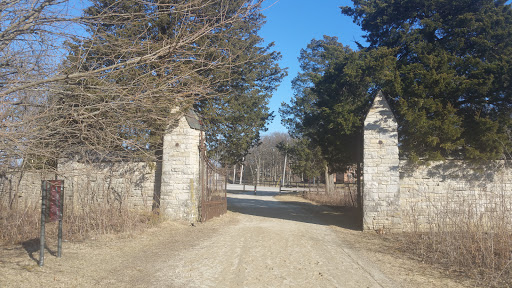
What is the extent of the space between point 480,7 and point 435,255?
897 centimetres

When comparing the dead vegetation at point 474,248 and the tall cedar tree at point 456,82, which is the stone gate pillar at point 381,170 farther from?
the dead vegetation at point 474,248

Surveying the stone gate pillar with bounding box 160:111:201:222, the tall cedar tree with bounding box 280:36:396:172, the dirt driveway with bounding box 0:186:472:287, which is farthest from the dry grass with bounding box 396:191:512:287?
the stone gate pillar with bounding box 160:111:201:222

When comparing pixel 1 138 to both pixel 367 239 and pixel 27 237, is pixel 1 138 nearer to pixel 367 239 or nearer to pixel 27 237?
pixel 27 237

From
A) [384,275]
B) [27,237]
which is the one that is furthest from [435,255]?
[27,237]

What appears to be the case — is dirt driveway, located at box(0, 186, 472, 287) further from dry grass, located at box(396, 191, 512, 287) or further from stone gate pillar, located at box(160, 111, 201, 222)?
stone gate pillar, located at box(160, 111, 201, 222)

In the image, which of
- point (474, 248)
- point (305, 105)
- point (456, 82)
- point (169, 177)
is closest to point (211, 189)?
point (169, 177)

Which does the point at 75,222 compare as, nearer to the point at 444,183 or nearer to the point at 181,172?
the point at 181,172

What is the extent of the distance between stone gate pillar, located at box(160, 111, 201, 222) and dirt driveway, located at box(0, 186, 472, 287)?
1413 millimetres

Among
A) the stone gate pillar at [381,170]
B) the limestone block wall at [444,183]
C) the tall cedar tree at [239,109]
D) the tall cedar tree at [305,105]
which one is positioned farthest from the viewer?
the tall cedar tree at [305,105]

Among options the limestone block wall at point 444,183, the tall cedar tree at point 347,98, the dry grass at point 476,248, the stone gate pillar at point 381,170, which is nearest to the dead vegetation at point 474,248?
the dry grass at point 476,248

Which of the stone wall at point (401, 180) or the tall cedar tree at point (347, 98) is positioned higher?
the tall cedar tree at point (347, 98)

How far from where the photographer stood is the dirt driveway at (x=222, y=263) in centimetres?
588

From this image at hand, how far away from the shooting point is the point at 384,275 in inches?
255

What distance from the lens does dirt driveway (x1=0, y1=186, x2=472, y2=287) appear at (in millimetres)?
5875
